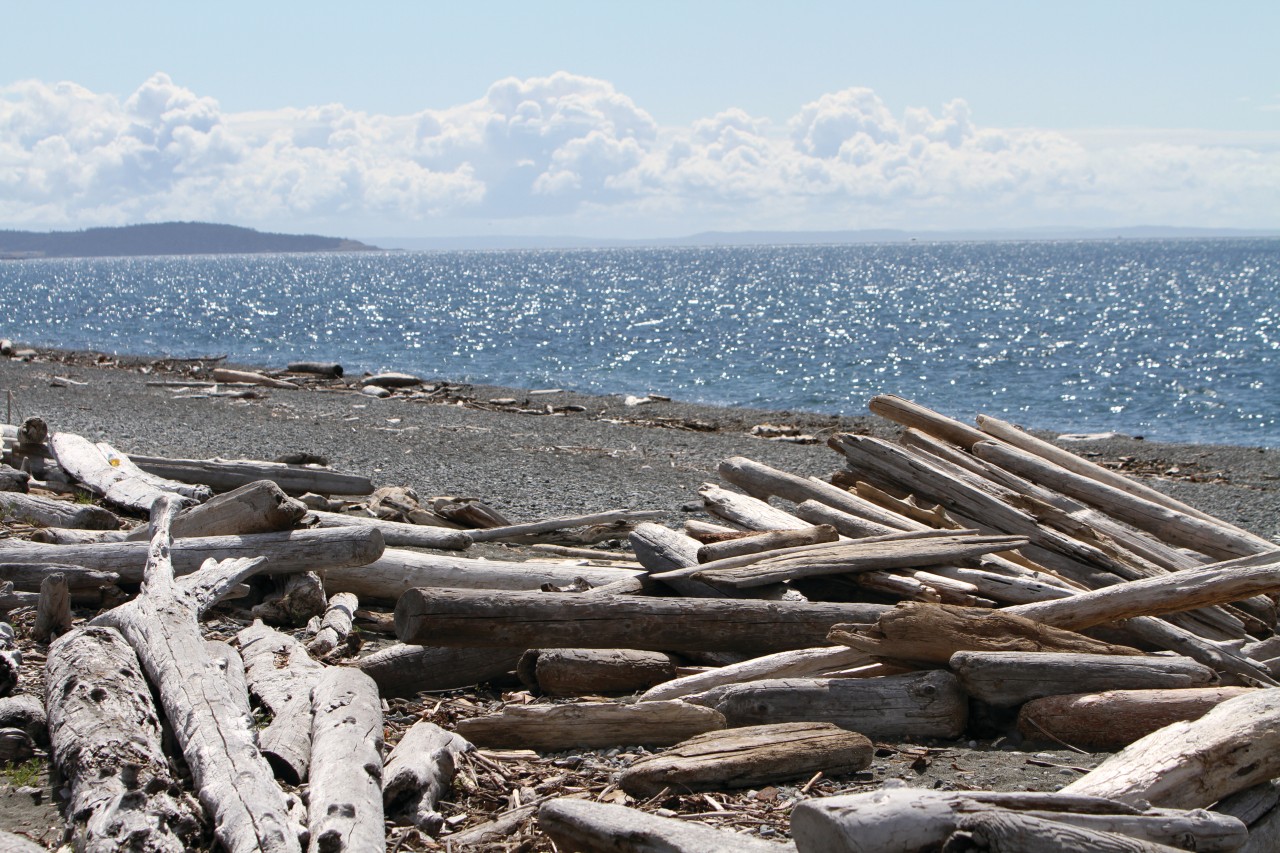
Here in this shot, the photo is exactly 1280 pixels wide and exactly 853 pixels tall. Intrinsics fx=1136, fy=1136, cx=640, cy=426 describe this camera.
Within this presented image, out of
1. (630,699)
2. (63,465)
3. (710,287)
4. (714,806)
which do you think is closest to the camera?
(714,806)

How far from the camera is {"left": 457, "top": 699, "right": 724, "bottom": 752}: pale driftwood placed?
512 cm

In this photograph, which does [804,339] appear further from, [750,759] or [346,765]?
[346,765]

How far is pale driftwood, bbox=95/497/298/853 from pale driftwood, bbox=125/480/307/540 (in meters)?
0.43

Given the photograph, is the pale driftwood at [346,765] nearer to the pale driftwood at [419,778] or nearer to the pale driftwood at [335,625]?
the pale driftwood at [419,778]

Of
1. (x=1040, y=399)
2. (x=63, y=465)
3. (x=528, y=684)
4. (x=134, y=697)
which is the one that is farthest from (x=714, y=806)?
(x=1040, y=399)

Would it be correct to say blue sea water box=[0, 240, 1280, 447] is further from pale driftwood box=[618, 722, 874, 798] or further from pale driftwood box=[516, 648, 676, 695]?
pale driftwood box=[618, 722, 874, 798]

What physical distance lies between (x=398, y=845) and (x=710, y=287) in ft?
333

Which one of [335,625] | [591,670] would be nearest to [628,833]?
[591,670]

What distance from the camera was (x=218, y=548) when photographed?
278 inches

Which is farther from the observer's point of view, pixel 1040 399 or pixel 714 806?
pixel 1040 399

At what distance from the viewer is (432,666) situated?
19.5 feet

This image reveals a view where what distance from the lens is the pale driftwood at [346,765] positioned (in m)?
3.73

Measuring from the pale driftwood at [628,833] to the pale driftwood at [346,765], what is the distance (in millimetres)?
611

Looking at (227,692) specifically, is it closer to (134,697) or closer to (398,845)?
(134,697)
